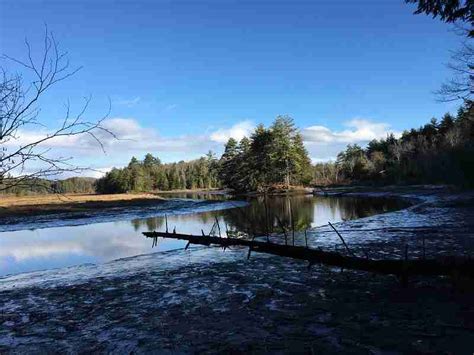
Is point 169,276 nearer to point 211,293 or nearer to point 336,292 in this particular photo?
point 211,293

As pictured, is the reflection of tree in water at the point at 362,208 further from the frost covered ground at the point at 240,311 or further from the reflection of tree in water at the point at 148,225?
the frost covered ground at the point at 240,311

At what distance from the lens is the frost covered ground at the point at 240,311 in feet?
16.3

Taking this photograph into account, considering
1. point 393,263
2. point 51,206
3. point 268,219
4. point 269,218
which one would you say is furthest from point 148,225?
point 51,206

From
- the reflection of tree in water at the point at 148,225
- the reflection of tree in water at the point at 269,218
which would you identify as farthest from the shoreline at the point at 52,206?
the reflection of tree in water at the point at 269,218

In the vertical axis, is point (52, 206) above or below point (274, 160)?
below

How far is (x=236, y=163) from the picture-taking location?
323 feet

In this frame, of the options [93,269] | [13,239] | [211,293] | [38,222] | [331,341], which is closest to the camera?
[331,341]

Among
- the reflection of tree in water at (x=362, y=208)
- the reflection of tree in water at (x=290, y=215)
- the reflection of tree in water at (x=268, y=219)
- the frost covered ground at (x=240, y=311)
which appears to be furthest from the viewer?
the reflection of tree in water at (x=362, y=208)

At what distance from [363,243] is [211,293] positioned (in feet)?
21.0

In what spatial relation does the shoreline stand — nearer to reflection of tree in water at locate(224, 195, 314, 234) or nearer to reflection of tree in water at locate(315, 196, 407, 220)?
reflection of tree in water at locate(224, 195, 314, 234)

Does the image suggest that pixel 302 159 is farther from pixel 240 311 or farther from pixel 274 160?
pixel 240 311

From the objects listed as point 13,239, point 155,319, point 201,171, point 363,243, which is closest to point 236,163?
point 201,171

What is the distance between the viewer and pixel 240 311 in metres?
6.42

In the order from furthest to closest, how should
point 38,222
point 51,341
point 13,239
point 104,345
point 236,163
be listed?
point 236,163, point 38,222, point 13,239, point 51,341, point 104,345
